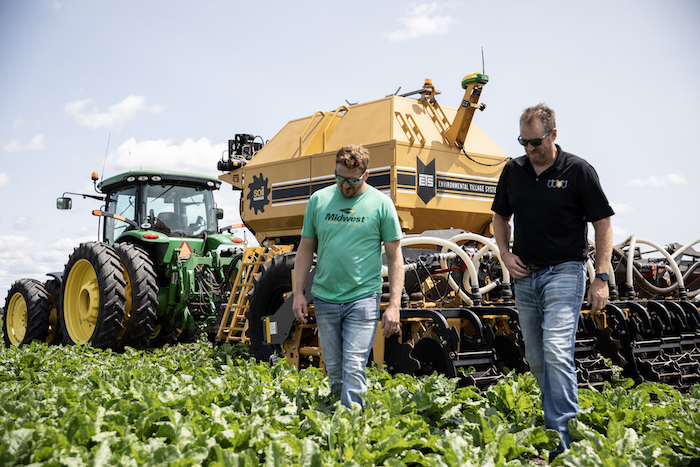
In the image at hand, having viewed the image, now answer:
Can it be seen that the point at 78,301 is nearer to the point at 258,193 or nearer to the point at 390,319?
the point at 258,193

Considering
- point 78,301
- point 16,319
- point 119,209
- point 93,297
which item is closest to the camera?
point 93,297

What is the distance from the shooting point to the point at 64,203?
1009 cm

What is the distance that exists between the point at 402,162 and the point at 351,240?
350cm

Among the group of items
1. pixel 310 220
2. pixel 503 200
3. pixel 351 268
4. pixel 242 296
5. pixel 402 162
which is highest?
pixel 402 162

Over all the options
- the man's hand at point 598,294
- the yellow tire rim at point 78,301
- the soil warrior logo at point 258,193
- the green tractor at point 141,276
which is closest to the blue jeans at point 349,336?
the man's hand at point 598,294

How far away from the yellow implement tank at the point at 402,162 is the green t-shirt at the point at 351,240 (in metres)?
3.19

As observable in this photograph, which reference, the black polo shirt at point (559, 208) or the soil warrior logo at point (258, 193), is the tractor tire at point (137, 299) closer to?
the soil warrior logo at point (258, 193)

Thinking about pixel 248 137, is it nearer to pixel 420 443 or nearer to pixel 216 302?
pixel 216 302

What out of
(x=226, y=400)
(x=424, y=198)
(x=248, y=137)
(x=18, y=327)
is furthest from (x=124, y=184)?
(x=226, y=400)

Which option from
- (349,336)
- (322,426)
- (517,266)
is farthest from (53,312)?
(517,266)

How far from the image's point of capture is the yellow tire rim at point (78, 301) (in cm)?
920

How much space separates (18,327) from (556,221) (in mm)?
10606

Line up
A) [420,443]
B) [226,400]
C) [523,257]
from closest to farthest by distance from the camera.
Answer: [420,443] < [523,257] < [226,400]

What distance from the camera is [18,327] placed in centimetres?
1120
